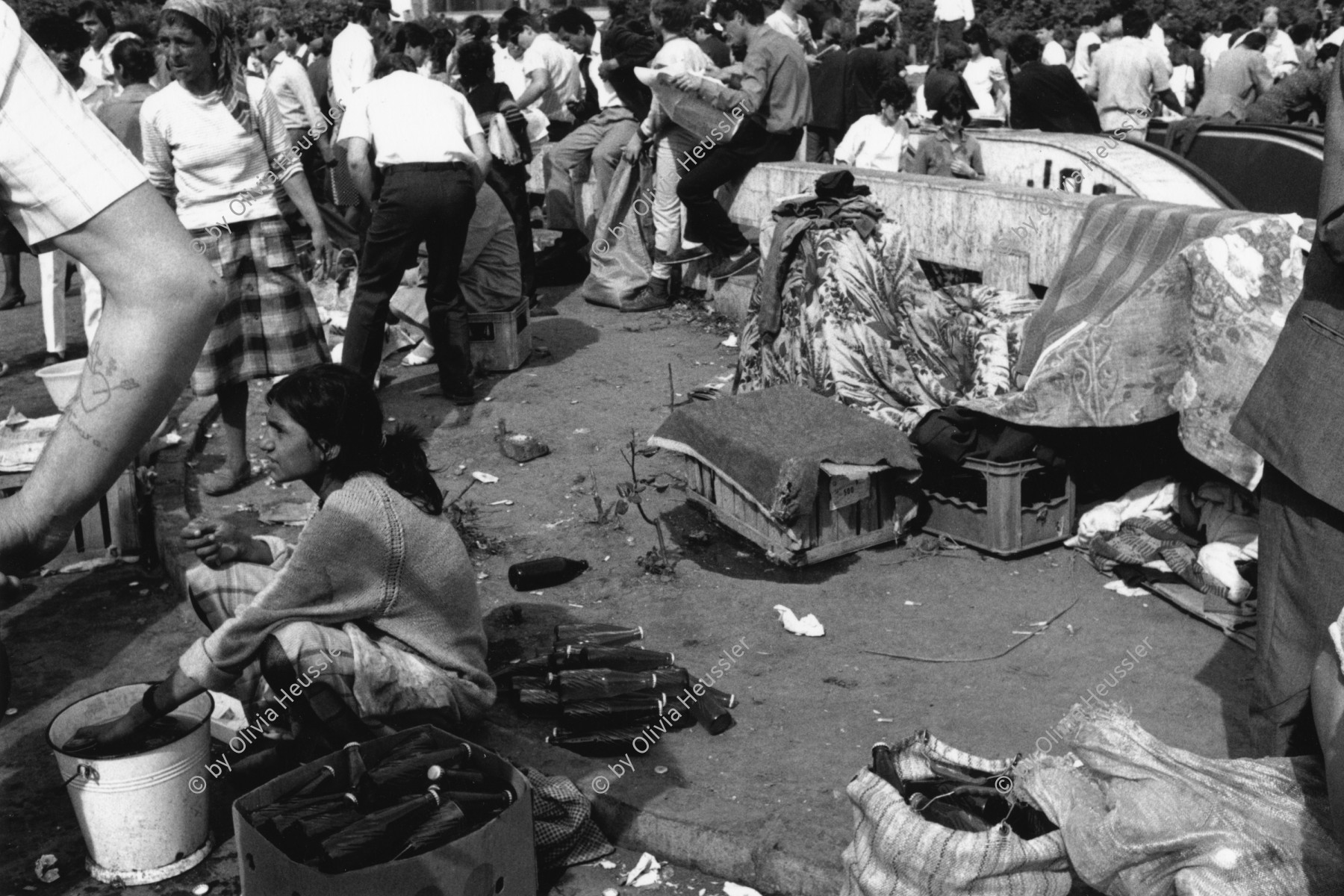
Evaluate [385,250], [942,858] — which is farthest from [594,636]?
[385,250]

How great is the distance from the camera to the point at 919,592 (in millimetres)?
5441

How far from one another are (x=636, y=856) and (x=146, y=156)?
4.20 metres

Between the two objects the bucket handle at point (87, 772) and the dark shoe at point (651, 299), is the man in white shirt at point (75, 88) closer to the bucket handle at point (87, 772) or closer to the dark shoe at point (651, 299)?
the dark shoe at point (651, 299)

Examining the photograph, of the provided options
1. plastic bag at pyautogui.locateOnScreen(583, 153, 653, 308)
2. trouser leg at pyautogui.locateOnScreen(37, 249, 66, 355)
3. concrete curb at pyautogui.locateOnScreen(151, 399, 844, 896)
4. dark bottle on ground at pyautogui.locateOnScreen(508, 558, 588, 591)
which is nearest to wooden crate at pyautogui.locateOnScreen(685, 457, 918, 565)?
dark bottle on ground at pyautogui.locateOnScreen(508, 558, 588, 591)

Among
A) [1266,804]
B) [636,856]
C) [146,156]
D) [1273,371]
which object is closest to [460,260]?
[146,156]

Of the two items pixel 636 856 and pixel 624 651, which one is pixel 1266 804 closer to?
pixel 636 856

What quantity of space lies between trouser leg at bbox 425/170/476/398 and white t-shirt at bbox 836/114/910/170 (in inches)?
131

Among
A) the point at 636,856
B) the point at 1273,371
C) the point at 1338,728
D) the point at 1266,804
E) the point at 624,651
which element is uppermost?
the point at 1273,371

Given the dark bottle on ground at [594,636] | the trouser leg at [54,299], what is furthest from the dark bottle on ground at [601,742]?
the trouser leg at [54,299]

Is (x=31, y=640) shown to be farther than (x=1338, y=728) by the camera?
Yes

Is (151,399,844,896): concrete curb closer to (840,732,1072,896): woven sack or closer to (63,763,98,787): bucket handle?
(840,732,1072,896): woven sack

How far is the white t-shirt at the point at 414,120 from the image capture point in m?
7.55

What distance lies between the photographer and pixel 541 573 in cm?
554

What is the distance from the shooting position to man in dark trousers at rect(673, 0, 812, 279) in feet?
32.3
